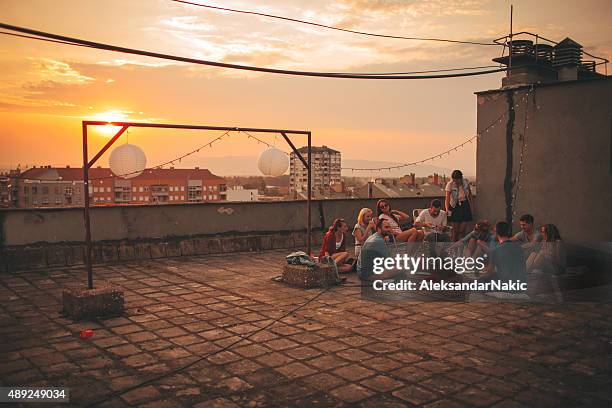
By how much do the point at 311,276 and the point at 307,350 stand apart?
323cm

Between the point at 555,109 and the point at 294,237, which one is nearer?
the point at 555,109

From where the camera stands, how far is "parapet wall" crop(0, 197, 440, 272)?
10.1 metres

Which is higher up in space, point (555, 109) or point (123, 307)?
point (555, 109)

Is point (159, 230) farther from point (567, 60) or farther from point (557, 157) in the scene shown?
point (567, 60)

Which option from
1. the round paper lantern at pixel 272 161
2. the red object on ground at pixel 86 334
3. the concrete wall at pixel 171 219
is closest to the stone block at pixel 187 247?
the concrete wall at pixel 171 219

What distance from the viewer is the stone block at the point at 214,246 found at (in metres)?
12.2

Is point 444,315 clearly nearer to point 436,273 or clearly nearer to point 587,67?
point 436,273

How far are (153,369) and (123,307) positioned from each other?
2359mm

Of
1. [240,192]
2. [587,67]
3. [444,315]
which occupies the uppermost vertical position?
[587,67]

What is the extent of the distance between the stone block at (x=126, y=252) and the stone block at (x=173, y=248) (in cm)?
84

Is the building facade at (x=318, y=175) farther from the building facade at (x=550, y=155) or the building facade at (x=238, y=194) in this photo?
the building facade at (x=550, y=155)

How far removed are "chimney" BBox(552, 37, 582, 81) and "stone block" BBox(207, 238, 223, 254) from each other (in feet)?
45.7

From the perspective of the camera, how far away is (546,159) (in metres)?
11.8

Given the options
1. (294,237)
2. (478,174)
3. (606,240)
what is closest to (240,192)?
(294,237)
